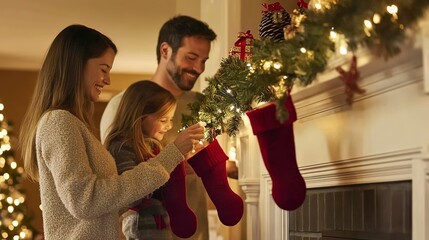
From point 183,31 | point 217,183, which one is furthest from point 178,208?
point 183,31

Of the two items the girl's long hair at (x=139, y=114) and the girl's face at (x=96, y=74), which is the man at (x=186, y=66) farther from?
the girl's face at (x=96, y=74)

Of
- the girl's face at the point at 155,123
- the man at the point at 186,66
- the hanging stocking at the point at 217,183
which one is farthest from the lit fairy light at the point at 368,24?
the man at the point at 186,66

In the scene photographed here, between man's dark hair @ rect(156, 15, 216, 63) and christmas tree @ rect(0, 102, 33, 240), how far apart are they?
356cm

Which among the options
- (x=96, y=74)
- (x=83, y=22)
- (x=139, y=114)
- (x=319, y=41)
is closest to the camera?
(x=319, y=41)

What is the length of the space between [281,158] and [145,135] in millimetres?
683

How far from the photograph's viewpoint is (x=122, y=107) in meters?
2.79

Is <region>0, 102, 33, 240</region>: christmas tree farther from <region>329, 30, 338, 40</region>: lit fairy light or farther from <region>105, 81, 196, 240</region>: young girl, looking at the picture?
<region>329, 30, 338, 40</region>: lit fairy light

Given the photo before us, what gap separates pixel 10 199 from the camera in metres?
6.40

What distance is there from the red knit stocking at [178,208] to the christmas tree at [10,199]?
3941 millimetres

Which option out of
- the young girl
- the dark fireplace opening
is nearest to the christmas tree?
the young girl

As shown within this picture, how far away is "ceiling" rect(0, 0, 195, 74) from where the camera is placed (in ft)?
18.0

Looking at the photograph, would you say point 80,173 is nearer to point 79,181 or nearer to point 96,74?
point 79,181

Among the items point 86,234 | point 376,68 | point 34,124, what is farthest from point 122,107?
point 376,68

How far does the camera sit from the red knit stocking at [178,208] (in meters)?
2.68
